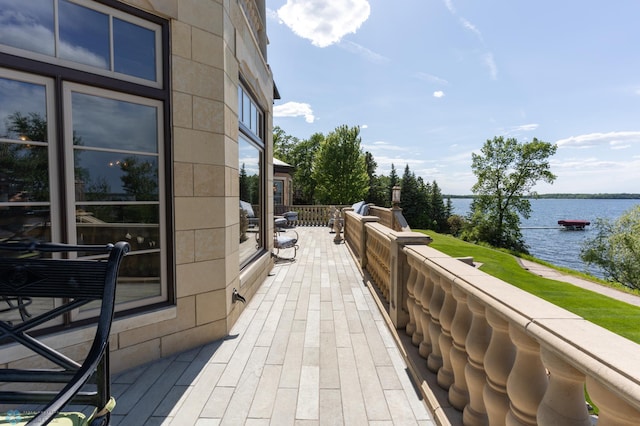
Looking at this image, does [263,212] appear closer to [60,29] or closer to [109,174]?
[109,174]

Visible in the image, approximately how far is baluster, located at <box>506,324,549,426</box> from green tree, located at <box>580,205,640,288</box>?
23.6 m

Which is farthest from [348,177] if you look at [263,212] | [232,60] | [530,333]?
[530,333]

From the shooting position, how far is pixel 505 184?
27.3 m

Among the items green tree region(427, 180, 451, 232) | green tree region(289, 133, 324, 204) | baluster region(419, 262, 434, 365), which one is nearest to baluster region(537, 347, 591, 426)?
baluster region(419, 262, 434, 365)

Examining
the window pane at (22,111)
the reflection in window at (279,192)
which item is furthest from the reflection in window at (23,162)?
the reflection in window at (279,192)

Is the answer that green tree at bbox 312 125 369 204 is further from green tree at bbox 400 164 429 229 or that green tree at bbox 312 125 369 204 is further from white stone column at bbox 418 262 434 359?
white stone column at bbox 418 262 434 359

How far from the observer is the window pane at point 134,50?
8.22 ft

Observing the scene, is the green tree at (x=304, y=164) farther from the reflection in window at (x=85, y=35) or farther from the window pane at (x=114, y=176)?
the reflection in window at (x=85, y=35)

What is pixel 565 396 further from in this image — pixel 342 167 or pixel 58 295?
pixel 342 167

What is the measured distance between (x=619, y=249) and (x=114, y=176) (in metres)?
26.1

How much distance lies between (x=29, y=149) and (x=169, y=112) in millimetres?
1045

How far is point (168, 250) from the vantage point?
9.15 feet

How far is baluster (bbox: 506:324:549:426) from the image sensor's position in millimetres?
1133

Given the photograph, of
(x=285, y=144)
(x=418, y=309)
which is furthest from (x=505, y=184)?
(x=418, y=309)
